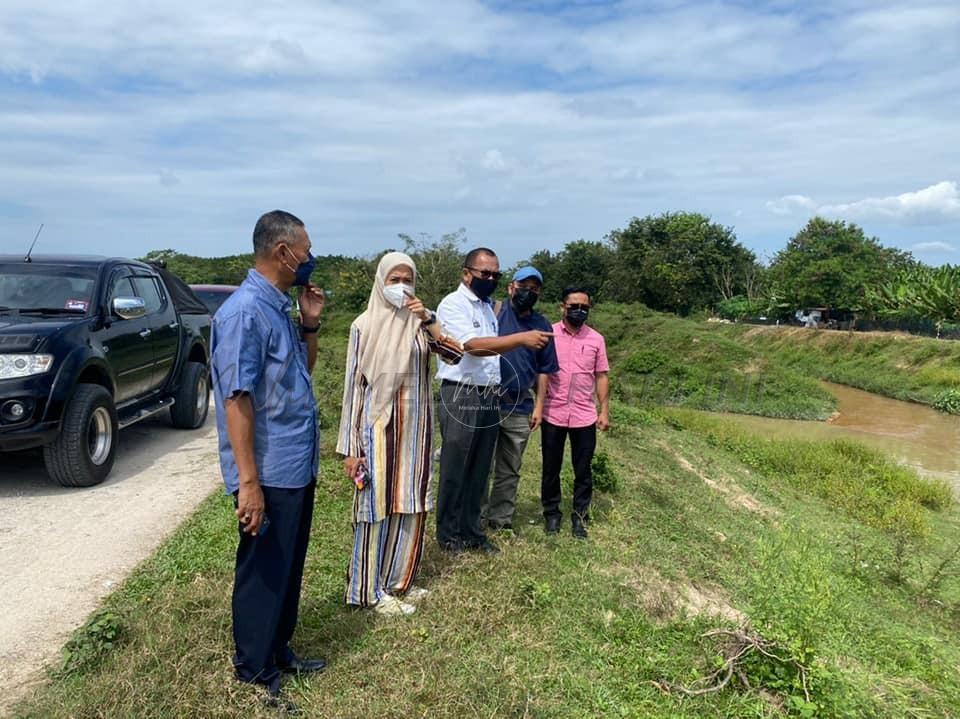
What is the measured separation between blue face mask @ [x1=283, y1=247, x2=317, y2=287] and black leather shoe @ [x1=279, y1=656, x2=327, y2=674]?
5.15 ft

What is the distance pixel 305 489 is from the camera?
2.81 meters

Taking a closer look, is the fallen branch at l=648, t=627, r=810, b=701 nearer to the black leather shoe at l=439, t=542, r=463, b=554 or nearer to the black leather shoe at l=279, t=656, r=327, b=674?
the black leather shoe at l=439, t=542, r=463, b=554

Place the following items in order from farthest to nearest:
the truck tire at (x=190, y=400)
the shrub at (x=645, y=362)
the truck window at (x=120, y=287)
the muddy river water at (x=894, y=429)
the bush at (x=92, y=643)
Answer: the shrub at (x=645, y=362), the muddy river water at (x=894, y=429), the truck tire at (x=190, y=400), the truck window at (x=120, y=287), the bush at (x=92, y=643)

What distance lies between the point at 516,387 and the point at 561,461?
82 centimetres

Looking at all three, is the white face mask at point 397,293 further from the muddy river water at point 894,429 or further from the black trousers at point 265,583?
the muddy river water at point 894,429

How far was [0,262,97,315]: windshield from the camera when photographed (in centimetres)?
602

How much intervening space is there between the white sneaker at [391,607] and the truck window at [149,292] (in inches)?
189

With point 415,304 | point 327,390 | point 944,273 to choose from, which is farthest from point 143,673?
point 944,273

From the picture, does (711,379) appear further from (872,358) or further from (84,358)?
(84,358)

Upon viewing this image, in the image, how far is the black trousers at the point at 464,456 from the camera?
13.6 ft

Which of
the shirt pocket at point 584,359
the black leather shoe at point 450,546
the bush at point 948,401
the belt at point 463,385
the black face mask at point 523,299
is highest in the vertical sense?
the black face mask at point 523,299

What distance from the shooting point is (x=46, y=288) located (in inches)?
243

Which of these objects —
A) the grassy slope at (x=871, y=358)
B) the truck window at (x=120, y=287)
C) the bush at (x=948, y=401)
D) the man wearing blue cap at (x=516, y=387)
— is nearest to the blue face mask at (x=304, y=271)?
the man wearing blue cap at (x=516, y=387)

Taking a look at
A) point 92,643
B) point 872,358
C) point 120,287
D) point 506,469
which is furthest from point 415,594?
point 872,358
